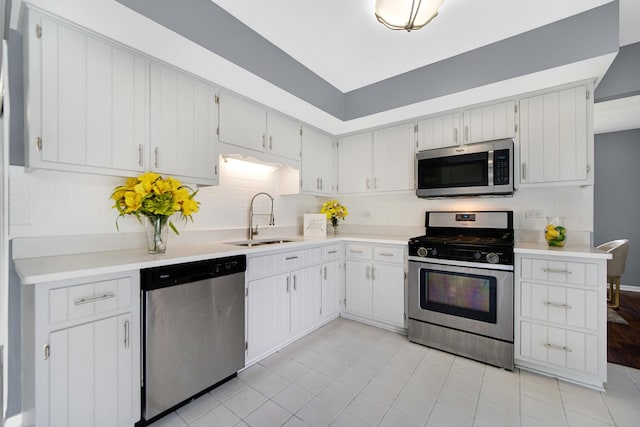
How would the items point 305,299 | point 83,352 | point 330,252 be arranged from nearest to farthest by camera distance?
point 83,352
point 305,299
point 330,252

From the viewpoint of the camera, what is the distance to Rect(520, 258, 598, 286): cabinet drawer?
1868mm

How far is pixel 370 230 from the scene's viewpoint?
3.58m

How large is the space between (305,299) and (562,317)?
207cm

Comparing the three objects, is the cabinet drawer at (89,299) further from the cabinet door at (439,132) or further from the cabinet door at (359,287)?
the cabinet door at (439,132)

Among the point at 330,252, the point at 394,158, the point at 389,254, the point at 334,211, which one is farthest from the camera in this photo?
the point at 334,211

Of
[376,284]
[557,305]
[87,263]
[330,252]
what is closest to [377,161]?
[330,252]

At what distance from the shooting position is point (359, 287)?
117 inches

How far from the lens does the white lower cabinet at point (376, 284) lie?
268cm

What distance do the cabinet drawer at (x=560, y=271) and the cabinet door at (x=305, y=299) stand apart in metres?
1.80

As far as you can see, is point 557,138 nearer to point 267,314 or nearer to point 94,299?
point 267,314

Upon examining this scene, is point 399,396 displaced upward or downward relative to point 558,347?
downward

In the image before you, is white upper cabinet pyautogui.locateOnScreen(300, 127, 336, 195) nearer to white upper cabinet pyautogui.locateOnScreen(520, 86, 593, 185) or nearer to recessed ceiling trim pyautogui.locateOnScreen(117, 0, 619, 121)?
recessed ceiling trim pyautogui.locateOnScreen(117, 0, 619, 121)

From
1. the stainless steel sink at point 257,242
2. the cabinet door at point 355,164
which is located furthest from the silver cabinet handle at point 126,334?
the cabinet door at point 355,164

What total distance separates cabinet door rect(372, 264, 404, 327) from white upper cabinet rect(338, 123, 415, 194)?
97cm
